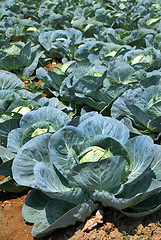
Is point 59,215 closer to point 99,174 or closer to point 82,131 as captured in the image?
point 99,174

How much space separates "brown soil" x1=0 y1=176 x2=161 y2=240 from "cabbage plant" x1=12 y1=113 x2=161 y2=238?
0.35 feet

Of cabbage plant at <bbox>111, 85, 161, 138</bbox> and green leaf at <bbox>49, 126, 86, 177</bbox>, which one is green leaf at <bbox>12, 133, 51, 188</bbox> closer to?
green leaf at <bbox>49, 126, 86, 177</bbox>

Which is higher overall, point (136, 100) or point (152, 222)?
point (136, 100)

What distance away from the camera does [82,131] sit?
9.00ft

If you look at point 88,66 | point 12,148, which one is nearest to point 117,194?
point 12,148

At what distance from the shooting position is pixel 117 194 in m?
2.55

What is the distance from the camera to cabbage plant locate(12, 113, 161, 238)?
2.39 meters

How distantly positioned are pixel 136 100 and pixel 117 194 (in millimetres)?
1375

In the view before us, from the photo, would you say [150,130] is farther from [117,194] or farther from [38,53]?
[38,53]

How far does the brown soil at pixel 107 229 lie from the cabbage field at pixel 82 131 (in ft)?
0.36

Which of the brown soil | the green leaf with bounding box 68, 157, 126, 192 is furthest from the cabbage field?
the brown soil

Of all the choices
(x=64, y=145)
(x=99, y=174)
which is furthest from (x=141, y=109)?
(x=99, y=174)

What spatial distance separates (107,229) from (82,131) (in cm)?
89

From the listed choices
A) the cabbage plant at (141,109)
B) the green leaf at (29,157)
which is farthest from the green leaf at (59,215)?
the cabbage plant at (141,109)
